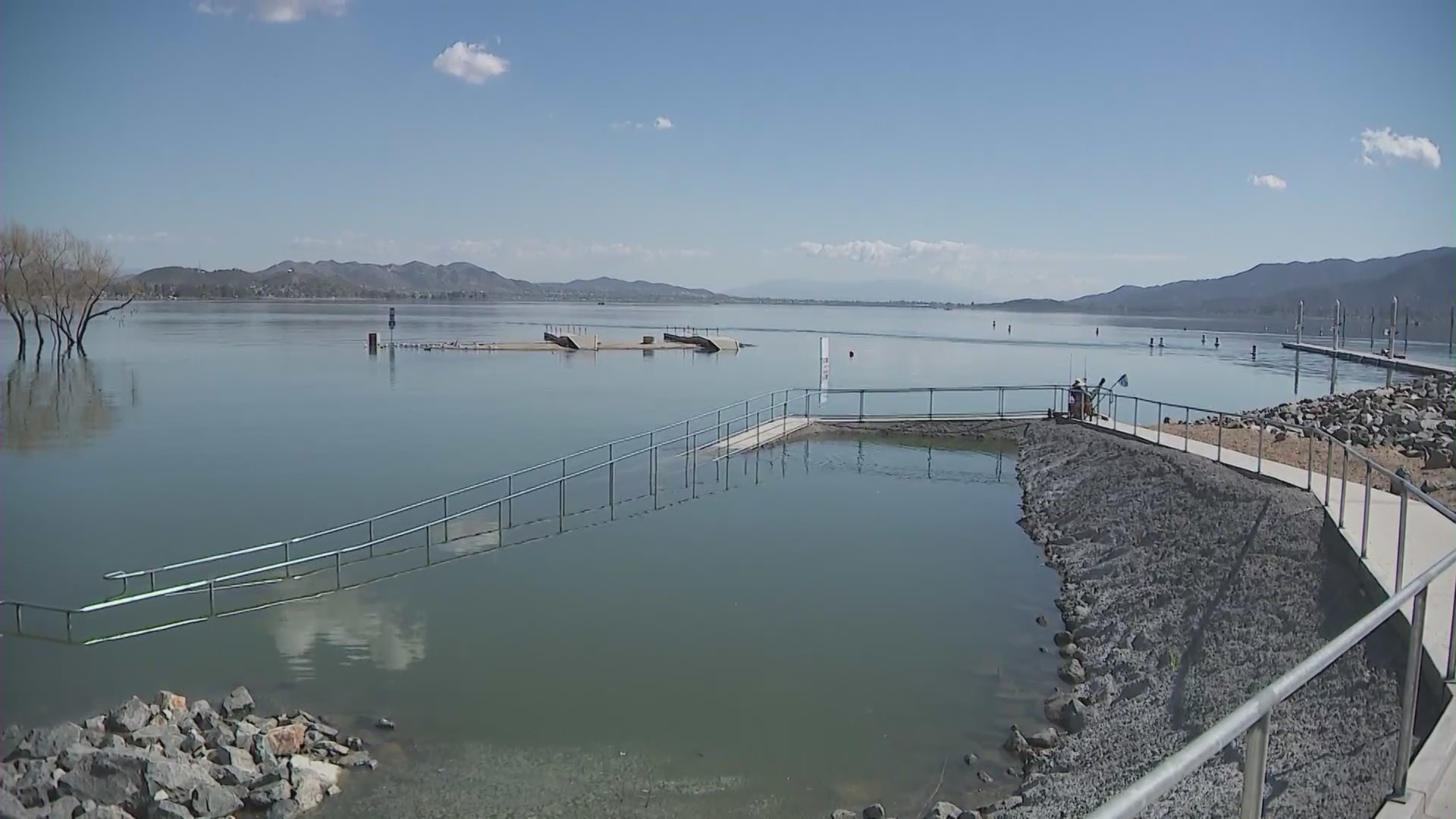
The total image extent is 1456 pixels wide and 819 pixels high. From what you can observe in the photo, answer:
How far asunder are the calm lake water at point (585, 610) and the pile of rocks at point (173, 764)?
0.67 m

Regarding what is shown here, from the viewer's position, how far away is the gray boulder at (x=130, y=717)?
11.5 meters

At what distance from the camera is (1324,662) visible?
358cm

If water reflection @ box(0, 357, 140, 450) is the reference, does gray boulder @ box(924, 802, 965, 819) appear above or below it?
below

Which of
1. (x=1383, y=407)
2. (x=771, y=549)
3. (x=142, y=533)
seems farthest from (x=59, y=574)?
(x=1383, y=407)

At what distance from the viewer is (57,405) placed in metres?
42.5

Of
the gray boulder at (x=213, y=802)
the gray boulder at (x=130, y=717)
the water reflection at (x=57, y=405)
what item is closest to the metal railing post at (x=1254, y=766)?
the gray boulder at (x=213, y=802)

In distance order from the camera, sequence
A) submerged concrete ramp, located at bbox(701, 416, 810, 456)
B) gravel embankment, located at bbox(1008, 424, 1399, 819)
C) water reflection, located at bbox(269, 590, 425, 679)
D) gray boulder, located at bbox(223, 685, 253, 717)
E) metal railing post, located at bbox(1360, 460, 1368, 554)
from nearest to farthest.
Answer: gravel embankment, located at bbox(1008, 424, 1399, 819)
metal railing post, located at bbox(1360, 460, 1368, 554)
gray boulder, located at bbox(223, 685, 253, 717)
water reflection, located at bbox(269, 590, 425, 679)
submerged concrete ramp, located at bbox(701, 416, 810, 456)

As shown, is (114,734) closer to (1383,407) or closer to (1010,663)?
(1010,663)

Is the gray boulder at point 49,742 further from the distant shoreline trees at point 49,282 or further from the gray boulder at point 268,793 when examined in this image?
the distant shoreline trees at point 49,282

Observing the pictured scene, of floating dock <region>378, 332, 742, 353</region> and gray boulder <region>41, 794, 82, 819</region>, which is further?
floating dock <region>378, 332, 742, 353</region>

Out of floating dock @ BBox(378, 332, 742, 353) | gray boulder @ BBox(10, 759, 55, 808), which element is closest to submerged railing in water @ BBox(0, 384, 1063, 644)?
gray boulder @ BBox(10, 759, 55, 808)

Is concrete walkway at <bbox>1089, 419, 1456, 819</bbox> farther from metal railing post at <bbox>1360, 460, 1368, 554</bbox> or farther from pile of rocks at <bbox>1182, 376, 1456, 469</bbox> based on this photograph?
pile of rocks at <bbox>1182, 376, 1456, 469</bbox>

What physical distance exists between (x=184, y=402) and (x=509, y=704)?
35144 millimetres

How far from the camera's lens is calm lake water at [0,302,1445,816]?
39.4ft
